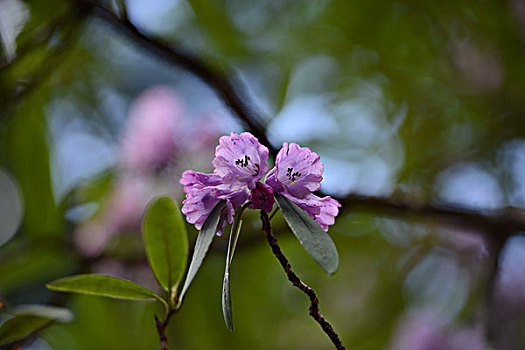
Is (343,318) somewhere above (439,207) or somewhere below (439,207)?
below

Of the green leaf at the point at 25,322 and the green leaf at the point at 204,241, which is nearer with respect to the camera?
the green leaf at the point at 204,241

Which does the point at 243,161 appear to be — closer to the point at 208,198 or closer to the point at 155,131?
the point at 208,198

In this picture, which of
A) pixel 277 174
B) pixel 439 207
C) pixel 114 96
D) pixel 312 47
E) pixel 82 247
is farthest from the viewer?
pixel 114 96

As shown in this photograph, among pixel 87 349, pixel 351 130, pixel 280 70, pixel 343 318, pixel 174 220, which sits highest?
pixel 174 220

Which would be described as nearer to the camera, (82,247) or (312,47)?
(82,247)

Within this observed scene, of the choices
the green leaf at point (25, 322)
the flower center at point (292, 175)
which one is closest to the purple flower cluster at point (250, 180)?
the flower center at point (292, 175)

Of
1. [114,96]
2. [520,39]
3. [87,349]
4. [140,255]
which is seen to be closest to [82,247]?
[140,255]

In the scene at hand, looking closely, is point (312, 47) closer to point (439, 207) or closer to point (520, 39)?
point (520, 39)

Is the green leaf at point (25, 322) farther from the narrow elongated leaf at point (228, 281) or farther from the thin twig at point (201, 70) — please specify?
the thin twig at point (201, 70)
